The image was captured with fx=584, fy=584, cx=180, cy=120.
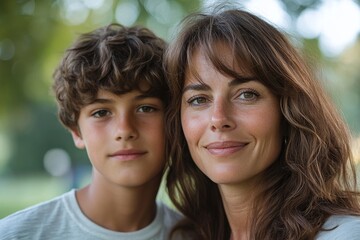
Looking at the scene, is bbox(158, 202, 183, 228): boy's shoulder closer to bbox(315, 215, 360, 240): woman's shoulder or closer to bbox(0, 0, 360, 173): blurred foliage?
bbox(315, 215, 360, 240): woman's shoulder

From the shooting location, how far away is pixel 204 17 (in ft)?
8.97

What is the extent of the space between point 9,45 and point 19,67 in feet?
0.98

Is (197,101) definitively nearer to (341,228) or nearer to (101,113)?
(101,113)

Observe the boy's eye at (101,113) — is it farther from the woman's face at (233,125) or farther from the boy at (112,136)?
the woman's face at (233,125)

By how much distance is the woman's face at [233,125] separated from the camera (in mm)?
2463

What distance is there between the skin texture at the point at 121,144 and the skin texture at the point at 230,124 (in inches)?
11.6

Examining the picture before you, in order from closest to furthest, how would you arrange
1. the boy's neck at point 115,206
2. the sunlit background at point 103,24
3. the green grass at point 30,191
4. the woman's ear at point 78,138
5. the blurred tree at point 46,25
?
the boy's neck at point 115,206, the woman's ear at point 78,138, the sunlit background at point 103,24, the blurred tree at point 46,25, the green grass at point 30,191

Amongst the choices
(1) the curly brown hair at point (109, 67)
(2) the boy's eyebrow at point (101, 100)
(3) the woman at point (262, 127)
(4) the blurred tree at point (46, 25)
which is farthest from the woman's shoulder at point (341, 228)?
(4) the blurred tree at point (46, 25)

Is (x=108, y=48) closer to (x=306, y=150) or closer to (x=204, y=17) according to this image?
(x=204, y=17)

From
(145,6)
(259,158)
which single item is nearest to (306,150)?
(259,158)

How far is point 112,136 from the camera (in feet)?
9.23

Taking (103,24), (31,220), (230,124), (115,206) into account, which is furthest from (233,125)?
(103,24)

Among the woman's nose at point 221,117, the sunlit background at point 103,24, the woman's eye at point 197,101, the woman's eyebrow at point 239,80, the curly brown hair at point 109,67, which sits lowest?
the woman's nose at point 221,117

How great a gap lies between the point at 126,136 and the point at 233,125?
1.88 feet
